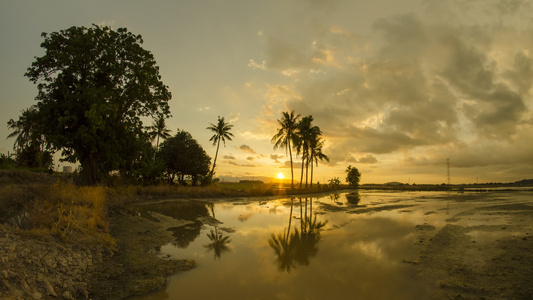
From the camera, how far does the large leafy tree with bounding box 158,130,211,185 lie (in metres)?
40.7

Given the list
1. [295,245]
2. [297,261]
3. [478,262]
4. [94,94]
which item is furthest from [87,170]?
[478,262]

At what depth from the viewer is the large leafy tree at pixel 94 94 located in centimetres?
1969

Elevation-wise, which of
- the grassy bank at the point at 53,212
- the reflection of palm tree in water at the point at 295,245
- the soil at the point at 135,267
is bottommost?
the reflection of palm tree in water at the point at 295,245

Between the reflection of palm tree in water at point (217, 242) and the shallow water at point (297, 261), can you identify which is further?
the reflection of palm tree in water at point (217, 242)

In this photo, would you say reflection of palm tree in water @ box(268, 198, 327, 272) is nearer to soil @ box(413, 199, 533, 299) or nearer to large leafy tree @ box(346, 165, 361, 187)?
soil @ box(413, 199, 533, 299)

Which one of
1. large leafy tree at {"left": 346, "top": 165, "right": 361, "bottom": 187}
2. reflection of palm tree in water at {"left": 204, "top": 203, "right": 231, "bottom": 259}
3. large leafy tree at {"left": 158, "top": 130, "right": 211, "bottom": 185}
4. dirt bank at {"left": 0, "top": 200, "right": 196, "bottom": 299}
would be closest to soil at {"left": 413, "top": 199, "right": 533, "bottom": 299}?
reflection of palm tree in water at {"left": 204, "top": 203, "right": 231, "bottom": 259}

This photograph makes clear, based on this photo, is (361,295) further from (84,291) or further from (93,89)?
(93,89)

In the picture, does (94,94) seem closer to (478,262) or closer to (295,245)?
(295,245)

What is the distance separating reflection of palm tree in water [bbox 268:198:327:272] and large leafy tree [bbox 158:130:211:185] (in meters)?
29.7

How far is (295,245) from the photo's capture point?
1050 centimetres

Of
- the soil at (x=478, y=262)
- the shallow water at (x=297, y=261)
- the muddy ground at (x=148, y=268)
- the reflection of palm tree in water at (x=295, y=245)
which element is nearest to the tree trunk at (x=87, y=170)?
the shallow water at (x=297, y=261)

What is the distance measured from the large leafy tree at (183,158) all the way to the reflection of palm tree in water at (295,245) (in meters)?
29.7

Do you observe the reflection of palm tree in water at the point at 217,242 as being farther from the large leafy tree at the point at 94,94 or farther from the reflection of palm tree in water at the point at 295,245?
the large leafy tree at the point at 94,94

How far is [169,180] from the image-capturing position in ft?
137
